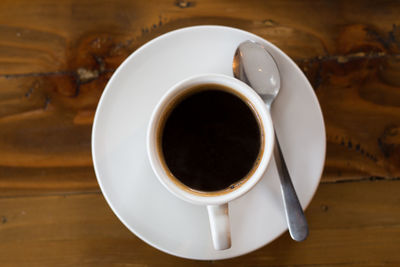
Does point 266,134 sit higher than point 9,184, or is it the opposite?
point 266,134

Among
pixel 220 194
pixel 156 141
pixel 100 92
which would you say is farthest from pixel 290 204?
pixel 100 92

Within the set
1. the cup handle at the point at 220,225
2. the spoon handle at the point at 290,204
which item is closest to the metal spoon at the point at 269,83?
the spoon handle at the point at 290,204

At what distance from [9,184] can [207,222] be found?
537mm

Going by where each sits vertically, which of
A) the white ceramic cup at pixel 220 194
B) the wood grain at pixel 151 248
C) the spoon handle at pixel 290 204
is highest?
the white ceramic cup at pixel 220 194

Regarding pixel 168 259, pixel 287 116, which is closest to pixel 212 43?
pixel 287 116

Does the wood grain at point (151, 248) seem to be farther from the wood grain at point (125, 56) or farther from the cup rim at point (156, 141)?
the cup rim at point (156, 141)

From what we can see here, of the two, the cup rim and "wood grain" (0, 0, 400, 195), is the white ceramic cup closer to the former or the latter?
the cup rim

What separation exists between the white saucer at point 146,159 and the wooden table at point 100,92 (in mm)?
182

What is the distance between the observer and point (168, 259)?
2.85 feet

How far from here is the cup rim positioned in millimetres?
607

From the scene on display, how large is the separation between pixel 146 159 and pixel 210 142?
0.14 m

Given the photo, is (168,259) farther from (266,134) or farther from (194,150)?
(266,134)

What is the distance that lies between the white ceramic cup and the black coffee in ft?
0.22

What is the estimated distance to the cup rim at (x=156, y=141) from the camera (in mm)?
607
